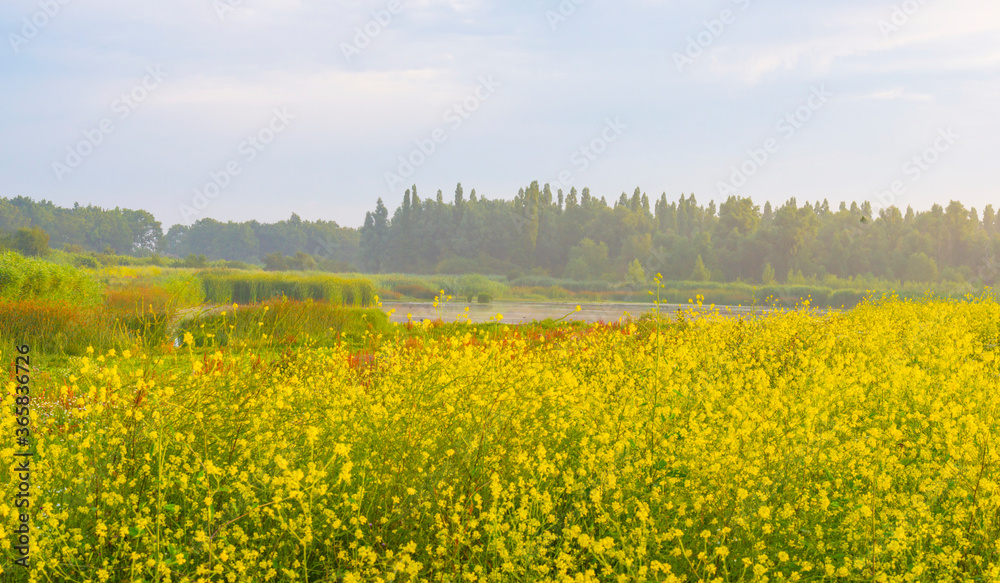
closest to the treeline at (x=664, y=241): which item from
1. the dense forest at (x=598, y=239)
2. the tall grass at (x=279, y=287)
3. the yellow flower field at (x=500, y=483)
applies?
the dense forest at (x=598, y=239)

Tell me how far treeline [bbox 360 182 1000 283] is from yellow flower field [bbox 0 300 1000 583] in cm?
4450

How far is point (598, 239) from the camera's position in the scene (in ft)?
183

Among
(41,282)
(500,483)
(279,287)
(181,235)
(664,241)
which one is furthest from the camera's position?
(181,235)

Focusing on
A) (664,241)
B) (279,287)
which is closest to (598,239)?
(664,241)

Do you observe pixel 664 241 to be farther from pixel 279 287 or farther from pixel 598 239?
pixel 279 287

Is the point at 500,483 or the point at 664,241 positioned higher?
the point at 664,241

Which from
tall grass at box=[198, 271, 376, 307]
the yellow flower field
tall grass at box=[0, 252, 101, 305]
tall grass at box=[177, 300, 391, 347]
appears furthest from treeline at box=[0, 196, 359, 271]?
the yellow flower field

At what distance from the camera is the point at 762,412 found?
377 cm

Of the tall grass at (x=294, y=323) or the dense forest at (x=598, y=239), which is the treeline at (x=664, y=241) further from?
the tall grass at (x=294, y=323)

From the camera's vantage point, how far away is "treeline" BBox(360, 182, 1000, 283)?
4769 cm

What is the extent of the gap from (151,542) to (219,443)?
2.39 ft

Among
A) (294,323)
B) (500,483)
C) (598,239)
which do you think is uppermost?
(598,239)

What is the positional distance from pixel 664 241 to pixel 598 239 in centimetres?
529

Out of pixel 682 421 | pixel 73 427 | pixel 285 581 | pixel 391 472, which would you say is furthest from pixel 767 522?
pixel 73 427
